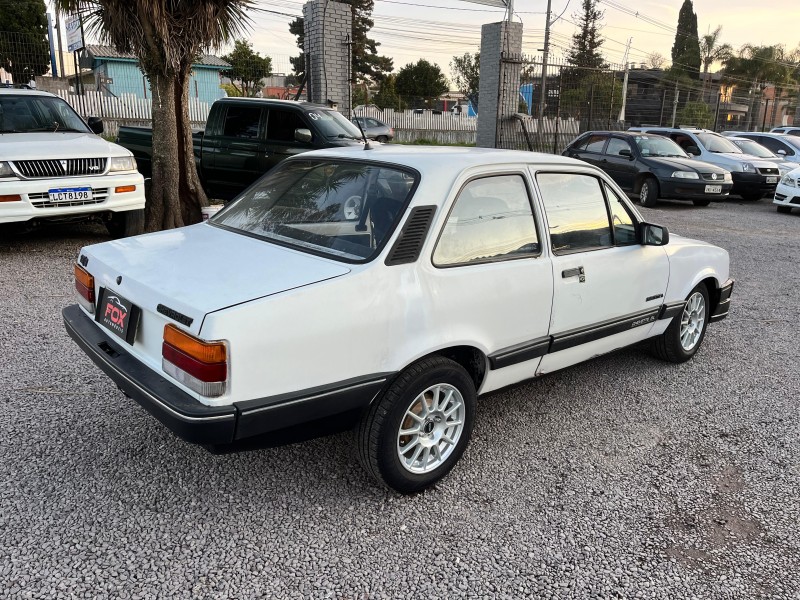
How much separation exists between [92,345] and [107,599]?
1233 millimetres

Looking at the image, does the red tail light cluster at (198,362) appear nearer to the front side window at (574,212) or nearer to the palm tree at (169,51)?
the front side window at (574,212)

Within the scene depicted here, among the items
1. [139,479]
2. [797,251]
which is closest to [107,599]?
[139,479]

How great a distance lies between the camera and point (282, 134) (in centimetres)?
980

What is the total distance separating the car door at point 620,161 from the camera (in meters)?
13.6

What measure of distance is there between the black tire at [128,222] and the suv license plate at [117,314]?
5152 mm

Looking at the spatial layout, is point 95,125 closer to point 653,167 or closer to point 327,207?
point 327,207

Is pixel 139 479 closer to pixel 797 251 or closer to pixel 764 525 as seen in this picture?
pixel 764 525

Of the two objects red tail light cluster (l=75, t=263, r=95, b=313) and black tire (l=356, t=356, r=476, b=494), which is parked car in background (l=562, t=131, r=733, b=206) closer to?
black tire (l=356, t=356, r=476, b=494)

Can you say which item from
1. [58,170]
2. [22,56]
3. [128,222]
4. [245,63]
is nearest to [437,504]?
[58,170]

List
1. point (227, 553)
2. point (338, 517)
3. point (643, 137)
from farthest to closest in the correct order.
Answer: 1. point (643, 137)
2. point (338, 517)
3. point (227, 553)

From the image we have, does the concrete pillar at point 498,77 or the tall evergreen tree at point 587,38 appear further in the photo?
the tall evergreen tree at point 587,38

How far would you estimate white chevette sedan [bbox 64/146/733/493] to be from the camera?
248cm

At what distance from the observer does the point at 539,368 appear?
11.8 feet

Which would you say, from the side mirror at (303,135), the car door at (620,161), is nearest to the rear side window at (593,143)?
the car door at (620,161)
